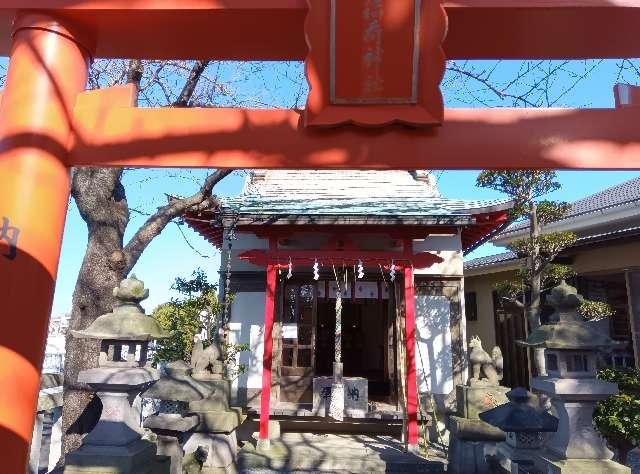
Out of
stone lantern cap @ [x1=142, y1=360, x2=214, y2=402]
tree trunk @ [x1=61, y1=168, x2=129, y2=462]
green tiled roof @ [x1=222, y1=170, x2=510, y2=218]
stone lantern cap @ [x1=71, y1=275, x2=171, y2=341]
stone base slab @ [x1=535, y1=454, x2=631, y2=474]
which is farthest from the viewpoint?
green tiled roof @ [x1=222, y1=170, x2=510, y2=218]

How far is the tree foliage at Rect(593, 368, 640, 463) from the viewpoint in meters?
5.24

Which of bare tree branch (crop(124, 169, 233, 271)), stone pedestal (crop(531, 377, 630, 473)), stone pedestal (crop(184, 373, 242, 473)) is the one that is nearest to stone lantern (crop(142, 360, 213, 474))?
stone pedestal (crop(184, 373, 242, 473))

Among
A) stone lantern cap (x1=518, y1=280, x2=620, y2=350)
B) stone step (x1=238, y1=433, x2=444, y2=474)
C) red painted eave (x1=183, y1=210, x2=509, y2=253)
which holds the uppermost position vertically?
red painted eave (x1=183, y1=210, x2=509, y2=253)

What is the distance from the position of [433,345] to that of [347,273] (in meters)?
2.66

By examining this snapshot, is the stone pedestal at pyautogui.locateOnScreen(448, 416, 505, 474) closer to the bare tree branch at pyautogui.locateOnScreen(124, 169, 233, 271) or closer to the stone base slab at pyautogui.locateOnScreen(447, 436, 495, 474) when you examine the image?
the stone base slab at pyautogui.locateOnScreen(447, 436, 495, 474)

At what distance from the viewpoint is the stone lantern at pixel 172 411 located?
4520mm

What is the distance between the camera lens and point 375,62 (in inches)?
101

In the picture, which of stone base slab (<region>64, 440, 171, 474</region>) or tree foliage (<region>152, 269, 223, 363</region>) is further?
tree foliage (<region>152, 269, 223, 363</region>)

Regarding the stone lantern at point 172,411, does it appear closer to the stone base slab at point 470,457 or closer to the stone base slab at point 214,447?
the stone base slab at point 214,447

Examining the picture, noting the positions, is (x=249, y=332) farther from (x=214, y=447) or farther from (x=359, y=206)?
(x=359, y=206)

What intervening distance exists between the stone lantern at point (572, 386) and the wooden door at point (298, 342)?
580 cm

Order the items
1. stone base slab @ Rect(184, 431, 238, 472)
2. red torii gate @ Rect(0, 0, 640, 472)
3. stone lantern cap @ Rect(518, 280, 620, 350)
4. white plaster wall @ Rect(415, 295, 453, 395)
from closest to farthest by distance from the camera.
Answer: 1. red torii gate @ Rect(0, 0, 640, 472)
2. stone lantern cap @ Rect(518, 280, 620, 350)
3. stone base slab @ Rect(184, 431, 238, 472)
4. white plaster wall @ Rect(415, 295, 453, 395)

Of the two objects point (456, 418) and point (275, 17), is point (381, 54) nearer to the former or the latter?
point (275, 17)

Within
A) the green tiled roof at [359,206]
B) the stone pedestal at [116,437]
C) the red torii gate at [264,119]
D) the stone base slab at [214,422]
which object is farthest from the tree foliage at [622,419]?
the stone pedestal at [116,437]
